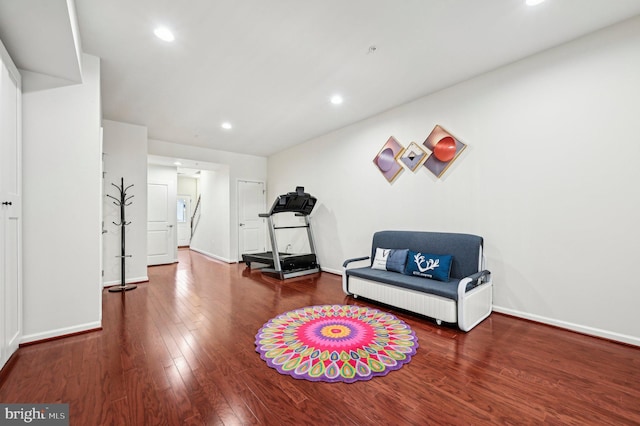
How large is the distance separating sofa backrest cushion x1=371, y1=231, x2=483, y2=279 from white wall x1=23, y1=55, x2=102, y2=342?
12.3 feet

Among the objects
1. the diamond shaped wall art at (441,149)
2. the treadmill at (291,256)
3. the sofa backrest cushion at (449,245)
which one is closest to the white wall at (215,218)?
the treadmill at (291,256)

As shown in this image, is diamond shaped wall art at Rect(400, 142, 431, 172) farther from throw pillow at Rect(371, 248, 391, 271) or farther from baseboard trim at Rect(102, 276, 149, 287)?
baseboard trim at Rect(102, 276, 149, 287)

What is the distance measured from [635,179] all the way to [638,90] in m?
0.81

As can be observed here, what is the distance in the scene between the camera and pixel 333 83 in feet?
11.9

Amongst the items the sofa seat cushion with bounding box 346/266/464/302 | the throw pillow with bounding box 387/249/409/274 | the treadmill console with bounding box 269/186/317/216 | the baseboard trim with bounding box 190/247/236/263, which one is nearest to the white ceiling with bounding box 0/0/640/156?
the treadmill console with bounding box 269/186/317/216

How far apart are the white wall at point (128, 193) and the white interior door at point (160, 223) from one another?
184 cm

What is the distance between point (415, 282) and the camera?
3.15 metres

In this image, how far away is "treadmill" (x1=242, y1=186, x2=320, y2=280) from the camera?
5.25 m

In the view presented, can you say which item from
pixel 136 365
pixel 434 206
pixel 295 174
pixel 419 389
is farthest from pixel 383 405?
pixel 295 174

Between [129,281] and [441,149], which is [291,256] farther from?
[441,149]

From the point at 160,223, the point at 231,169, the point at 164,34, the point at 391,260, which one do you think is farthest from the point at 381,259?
the point at 160,223

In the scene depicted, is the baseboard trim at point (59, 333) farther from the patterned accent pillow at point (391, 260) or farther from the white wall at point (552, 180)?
the white wall at point (552, 180)

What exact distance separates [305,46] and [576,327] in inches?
160

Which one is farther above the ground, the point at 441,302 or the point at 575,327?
the point at 441,302
